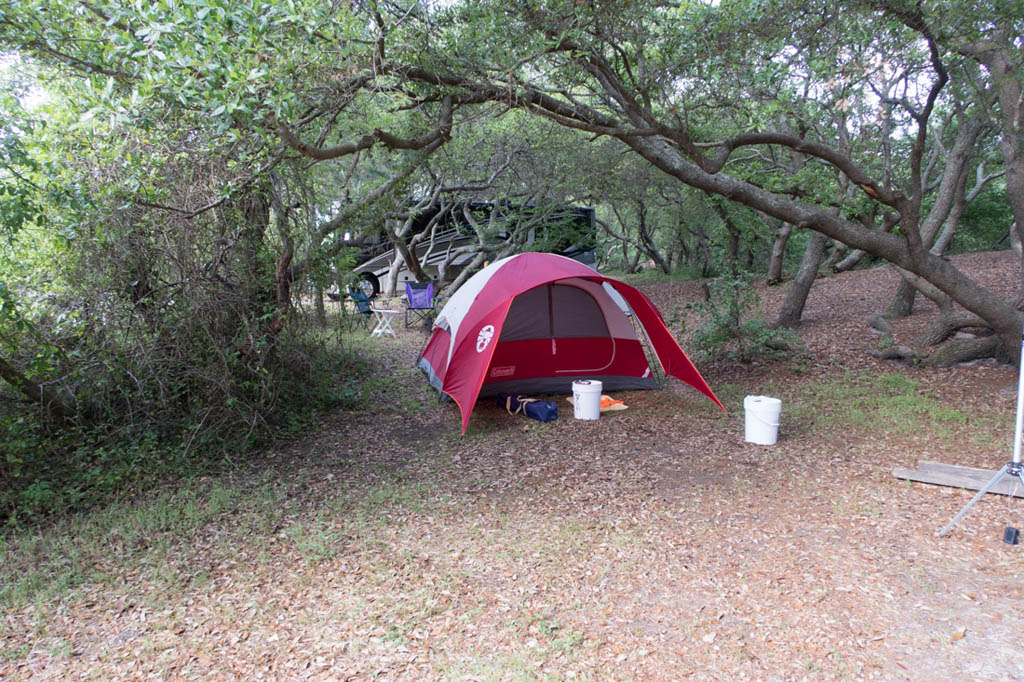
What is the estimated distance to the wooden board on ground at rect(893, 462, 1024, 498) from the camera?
12.3 ft

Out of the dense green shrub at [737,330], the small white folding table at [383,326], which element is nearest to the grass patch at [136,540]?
the dense green shrub at [737,330]

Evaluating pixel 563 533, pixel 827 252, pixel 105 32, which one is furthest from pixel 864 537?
pixel 827 252

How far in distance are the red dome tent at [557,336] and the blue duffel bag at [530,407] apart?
0.96ft

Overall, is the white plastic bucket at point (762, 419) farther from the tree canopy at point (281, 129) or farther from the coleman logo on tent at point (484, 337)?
the coleman logo on tent at point (484, 337)

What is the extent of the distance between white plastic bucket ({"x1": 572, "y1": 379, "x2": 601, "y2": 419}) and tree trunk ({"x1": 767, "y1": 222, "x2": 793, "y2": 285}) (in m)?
5.18

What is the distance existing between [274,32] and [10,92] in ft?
7.16

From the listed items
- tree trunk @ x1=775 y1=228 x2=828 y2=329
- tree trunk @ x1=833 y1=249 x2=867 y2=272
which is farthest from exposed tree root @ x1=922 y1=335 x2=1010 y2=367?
tree trunk @ x1=833 y1=249 x2=867 y2=272

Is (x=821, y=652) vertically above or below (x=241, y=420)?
below

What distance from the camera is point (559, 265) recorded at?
5.85 m

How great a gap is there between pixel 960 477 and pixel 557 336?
11.8 ft

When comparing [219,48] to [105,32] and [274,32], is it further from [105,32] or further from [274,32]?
[105,32]

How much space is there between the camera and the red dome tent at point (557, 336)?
5.89 metres

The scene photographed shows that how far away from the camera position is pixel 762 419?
4.76 meters

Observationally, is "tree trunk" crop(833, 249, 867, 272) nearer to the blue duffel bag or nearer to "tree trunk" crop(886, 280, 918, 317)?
"tree trunk" crop(886, 280, 918, 317)
